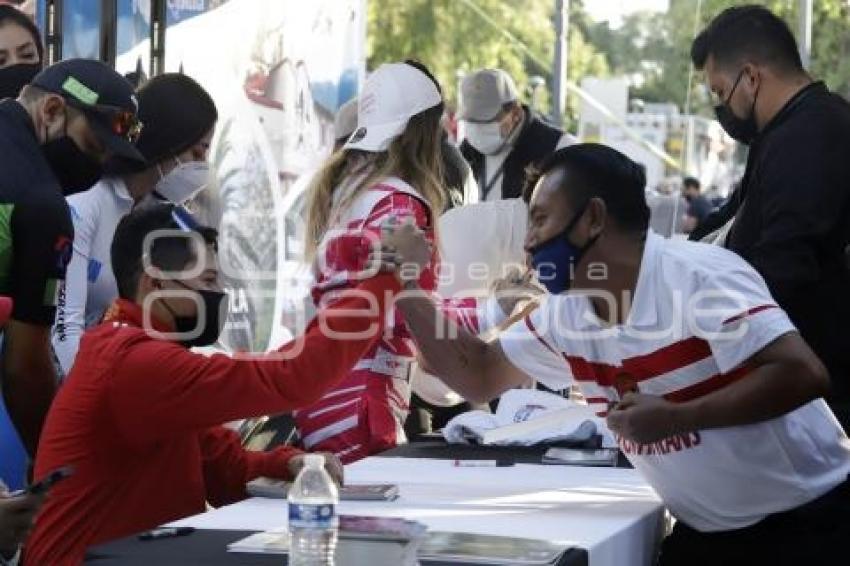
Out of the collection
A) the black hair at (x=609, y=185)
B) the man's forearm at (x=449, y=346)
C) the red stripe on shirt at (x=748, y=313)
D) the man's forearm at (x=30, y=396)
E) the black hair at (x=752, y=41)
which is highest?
the black hair at (x=752, y=41)

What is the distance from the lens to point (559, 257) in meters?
3.50

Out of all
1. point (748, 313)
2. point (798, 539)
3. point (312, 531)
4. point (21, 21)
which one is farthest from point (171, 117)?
point (312, 531)

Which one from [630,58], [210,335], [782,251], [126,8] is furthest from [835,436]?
[630,58]

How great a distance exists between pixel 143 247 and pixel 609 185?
1.00 meters

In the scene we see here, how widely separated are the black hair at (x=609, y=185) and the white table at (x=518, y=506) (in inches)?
23.9

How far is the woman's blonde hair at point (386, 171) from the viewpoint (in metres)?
4.50

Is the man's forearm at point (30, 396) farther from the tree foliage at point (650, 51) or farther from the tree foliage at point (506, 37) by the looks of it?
the tree foliage at point (650, 51)

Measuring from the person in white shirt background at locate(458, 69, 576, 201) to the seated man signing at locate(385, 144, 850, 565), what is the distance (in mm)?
4302

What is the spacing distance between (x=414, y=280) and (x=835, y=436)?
99 cm

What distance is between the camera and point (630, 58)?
73625 millimetres

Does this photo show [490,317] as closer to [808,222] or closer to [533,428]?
[533,428]

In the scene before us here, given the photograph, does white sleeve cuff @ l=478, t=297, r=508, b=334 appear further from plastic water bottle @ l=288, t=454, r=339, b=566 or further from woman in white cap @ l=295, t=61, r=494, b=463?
plastic water bottle @ l=288, t=454, r=339, b=566

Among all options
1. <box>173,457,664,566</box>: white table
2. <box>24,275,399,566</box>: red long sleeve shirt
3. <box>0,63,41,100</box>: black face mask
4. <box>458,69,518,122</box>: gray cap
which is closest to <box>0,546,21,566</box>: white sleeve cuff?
<box>24,275,399,566</box>: red long sleeve shirt

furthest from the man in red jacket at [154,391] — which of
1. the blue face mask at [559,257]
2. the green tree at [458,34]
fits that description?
the green tree at [458,34]
